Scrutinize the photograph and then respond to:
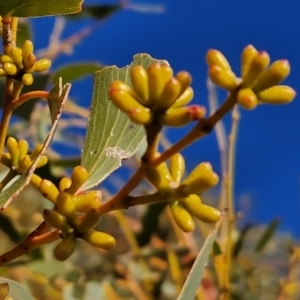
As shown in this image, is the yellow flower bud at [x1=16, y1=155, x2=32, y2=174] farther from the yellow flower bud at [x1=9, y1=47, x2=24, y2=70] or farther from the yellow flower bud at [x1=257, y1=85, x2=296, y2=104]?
the yellow flower bud at [x1=257, y1=85, x2=296, y2=104]

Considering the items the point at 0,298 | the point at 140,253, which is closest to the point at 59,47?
the point at 140,253

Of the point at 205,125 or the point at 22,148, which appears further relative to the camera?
the point at 22,148

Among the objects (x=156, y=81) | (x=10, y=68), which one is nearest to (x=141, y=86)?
(x=156, y=81)

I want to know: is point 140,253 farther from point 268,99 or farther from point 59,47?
point 268,99

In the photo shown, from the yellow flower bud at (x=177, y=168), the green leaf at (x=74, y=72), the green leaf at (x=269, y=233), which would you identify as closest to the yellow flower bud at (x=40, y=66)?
the yellow flower bud at (x=177, y=168)

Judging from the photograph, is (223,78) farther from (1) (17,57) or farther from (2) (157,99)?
(1) (17,57)

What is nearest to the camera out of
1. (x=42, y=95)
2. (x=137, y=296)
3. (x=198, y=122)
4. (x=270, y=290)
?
(x=198, y=122)

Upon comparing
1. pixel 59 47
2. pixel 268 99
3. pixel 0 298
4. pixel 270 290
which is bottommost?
pixel 0 298
